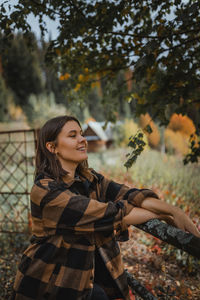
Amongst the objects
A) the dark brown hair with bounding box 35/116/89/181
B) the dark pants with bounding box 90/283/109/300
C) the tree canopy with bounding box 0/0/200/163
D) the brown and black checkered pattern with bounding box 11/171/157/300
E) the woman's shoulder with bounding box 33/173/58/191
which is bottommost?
the dark pants with bounding box 90/283/109/300

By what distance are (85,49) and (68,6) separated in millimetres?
697

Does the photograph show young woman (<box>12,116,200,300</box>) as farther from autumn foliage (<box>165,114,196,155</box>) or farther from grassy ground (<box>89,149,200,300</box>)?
autumn foliage (<box>165,114,196,155</box>)

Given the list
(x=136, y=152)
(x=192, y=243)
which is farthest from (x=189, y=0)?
(x=192, y=243)

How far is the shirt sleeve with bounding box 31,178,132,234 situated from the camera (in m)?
1.06

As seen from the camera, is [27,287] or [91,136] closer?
[27,287]

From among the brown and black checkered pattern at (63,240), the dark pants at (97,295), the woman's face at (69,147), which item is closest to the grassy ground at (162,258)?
the dark pants at (97,295)

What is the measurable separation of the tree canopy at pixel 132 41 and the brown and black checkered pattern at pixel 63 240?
3.10 ft

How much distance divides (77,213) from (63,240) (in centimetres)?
18

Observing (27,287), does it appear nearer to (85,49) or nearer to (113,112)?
(85,49)

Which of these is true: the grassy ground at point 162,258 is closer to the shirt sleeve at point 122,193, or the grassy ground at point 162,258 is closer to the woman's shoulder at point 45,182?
the shirt sleeve at point 122,193

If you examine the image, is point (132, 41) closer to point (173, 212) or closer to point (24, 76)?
point (173, 212)

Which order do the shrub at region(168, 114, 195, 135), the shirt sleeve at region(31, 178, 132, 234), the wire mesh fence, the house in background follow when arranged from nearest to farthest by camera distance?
the shirt sleeve at region(31, 178, 132, 234) < the wire mesh fence < the shrub at region(168, 114, 195, 135) < the house in background

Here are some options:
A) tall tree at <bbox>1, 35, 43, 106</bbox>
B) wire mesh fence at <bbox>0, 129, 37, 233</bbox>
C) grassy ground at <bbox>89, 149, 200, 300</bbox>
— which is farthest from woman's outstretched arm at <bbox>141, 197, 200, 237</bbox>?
tall tree at <bbox>1, 35, 43, 106</bbox>

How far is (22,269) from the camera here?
1165mm
